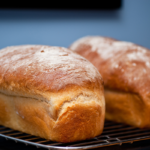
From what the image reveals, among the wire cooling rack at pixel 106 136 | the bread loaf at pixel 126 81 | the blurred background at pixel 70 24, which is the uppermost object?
the blurred background at pixel 70 24

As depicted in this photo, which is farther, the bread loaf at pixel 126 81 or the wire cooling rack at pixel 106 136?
the bread loaf at pixel 126 81

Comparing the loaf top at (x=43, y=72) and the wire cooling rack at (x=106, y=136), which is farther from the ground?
the loaf top at (x=43, y=72)

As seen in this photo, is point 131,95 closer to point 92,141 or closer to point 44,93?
point 92,141

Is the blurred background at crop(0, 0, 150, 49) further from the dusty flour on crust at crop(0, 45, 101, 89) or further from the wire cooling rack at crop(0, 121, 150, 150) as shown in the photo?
the wire cooling rack at crop(0, 121, 150, 150)

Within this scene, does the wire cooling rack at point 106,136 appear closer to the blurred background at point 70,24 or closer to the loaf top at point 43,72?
the loaf top at point 43,72

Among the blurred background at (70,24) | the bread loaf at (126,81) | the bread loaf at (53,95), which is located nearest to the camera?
the bread loaf at (53,95)

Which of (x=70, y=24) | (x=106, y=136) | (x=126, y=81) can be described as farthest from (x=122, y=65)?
(x=70, y=24)

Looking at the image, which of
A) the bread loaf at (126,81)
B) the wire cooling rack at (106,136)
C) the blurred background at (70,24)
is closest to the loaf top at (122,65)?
the bread loaf at (126,81)

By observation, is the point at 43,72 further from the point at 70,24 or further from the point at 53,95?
the point at 70,24

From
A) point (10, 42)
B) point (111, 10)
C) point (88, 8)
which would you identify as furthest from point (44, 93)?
point (111, 10)
